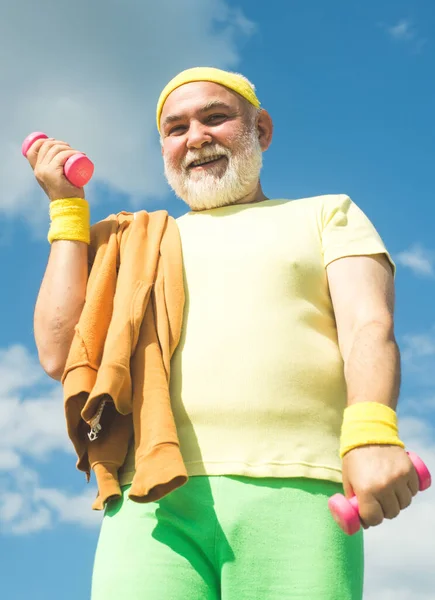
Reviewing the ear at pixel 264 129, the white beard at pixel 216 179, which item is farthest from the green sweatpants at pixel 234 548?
the ear at pixel 264 129

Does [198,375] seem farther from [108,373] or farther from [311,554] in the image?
[311,554]

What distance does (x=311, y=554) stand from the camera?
9.14ft

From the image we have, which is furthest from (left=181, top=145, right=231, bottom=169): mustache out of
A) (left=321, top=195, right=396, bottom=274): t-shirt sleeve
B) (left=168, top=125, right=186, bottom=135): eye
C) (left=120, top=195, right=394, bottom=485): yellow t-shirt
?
(left=321, top=195, right=396, bottom=274): t-shirt sleeve

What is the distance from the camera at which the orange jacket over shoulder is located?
113 inches

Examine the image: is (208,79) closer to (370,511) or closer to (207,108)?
(207,108)

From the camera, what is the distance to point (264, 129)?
4.10m

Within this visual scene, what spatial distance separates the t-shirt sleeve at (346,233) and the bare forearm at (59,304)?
3.04 feet

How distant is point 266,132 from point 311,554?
6.73 ft

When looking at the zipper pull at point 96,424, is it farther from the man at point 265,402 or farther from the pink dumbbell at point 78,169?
the pink dumbbell at point 78,169

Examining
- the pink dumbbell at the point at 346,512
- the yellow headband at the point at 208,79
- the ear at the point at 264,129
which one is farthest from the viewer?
the ear at the point at 264,129

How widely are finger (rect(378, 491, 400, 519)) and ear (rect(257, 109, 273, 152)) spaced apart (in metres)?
1.96

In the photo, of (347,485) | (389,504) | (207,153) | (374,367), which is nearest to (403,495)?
(389,504)

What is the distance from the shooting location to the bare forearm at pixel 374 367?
2816mm

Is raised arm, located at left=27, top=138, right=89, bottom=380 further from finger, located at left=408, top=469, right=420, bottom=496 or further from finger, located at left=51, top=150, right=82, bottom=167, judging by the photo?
finger, located at left=408, top=469, right=420, bottom=496
